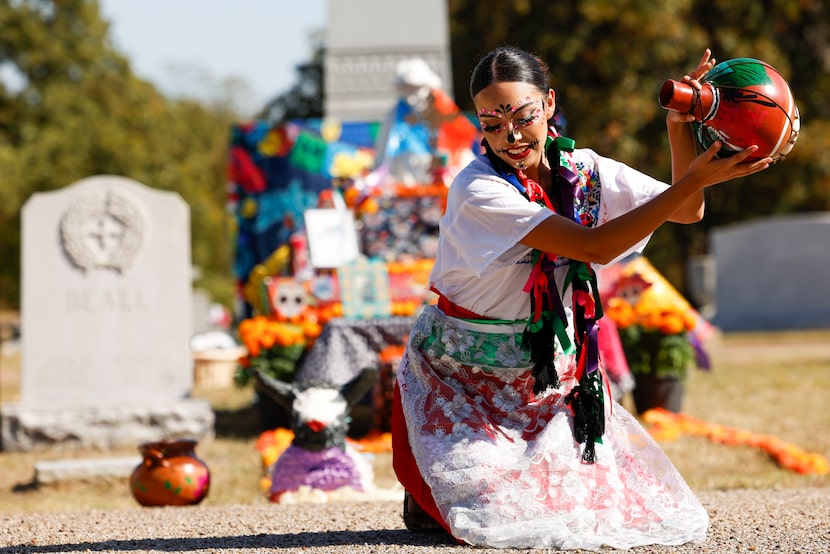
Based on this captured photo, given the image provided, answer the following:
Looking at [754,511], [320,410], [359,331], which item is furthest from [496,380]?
[359,331]

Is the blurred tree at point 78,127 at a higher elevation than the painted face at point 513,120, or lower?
higher

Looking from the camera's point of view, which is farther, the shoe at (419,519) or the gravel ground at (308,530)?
the shoe at (419,519)

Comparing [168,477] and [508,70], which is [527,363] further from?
[168,477]

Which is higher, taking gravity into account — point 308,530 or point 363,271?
point 363,271

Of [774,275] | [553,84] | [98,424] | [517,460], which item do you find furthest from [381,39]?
[774,275]

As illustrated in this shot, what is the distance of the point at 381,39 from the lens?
11.6m

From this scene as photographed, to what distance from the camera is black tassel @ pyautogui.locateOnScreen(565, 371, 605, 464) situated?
3.42m

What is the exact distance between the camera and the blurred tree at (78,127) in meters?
24.3

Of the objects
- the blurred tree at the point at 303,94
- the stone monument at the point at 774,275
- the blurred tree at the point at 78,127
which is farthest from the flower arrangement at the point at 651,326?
the blurred tree at the point at 303,94

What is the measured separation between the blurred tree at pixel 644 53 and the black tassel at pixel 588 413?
16.0 metres

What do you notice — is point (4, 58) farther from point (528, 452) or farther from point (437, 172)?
point (528, 452)

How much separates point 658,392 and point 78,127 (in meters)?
19.7

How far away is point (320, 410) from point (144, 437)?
3021 millimetres

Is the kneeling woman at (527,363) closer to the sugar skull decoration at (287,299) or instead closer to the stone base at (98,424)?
the sugar skull decoration at (287,299)
